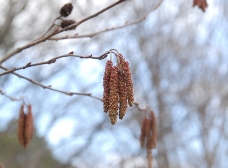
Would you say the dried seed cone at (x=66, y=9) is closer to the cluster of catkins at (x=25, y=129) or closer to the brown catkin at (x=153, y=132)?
the cluster of catkins at (x=25, y=129)

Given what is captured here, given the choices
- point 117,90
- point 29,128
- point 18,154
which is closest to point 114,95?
point 117,90

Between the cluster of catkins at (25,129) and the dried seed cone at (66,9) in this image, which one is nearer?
the dried seed cone at (66,9)

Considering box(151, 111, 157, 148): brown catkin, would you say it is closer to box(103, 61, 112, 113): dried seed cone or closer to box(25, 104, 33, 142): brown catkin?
box(25, 104, 33, 142): brown catkin

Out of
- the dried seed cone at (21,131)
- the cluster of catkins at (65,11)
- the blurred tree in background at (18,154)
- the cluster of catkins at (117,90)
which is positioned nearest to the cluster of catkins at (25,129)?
the dried seed cone at (21,131)

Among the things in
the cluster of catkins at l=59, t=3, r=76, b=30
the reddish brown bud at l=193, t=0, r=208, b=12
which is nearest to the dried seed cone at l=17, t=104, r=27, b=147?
the cluster of catkins at l=59, t=3, r=76, b=30

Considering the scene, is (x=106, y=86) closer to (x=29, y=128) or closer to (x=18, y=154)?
(x=29, y=128)

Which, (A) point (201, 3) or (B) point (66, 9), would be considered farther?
(A) point (201, 3)

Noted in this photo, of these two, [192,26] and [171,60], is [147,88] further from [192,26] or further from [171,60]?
[192,26]

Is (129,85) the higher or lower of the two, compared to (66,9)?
lower

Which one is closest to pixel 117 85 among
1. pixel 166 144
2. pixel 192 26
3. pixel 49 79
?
pixel 49 79
